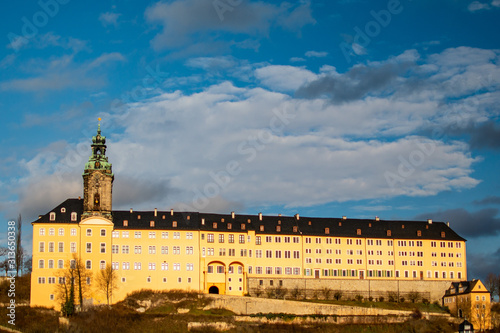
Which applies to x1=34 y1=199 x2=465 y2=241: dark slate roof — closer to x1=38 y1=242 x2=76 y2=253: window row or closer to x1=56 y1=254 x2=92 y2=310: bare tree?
x1=38 y1=242 x2=76 y2=253: window row

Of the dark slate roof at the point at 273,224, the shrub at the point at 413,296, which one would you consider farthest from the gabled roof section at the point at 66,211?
the shrub at the point at 413,296

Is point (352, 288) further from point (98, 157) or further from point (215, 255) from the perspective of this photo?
point (98, 157)

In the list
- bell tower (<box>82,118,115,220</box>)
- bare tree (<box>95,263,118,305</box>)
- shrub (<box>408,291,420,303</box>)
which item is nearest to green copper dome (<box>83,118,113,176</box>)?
bell tower (<box>82,118,115,220</box>)

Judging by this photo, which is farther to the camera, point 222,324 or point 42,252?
point 42,252

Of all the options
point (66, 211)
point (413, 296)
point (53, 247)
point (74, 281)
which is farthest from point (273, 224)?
point (53, 247)

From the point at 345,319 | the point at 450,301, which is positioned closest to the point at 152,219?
the point at 345,319

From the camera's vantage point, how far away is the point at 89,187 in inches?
3836

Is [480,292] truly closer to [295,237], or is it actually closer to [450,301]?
[450,301]

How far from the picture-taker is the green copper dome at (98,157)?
98.5m

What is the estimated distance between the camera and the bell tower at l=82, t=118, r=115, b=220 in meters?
96.7

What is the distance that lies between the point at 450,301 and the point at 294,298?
20.0m

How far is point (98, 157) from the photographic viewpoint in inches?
3920

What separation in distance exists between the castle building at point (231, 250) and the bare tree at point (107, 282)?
65 cm

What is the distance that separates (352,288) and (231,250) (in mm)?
16378
